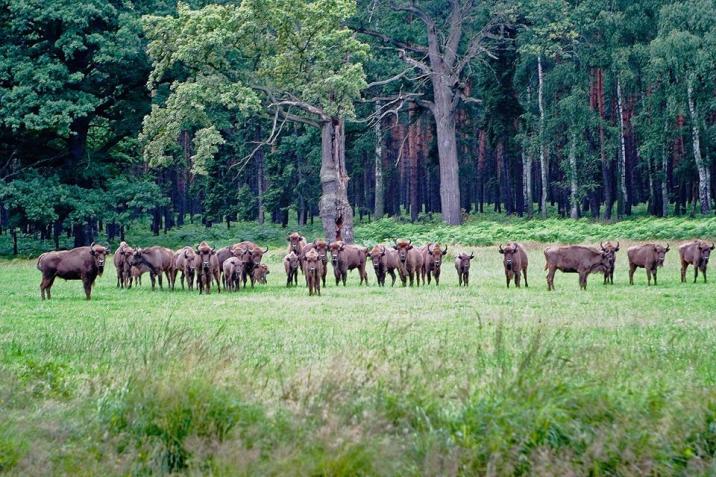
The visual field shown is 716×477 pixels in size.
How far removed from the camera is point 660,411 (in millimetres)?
8320

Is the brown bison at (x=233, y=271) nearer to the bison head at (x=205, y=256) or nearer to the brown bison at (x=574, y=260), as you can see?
the bison head at (x=205, y=256)

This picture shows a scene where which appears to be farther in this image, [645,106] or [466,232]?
[645,106]

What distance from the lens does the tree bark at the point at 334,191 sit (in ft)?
134

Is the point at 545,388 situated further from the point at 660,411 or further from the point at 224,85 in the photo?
the point at 224,85

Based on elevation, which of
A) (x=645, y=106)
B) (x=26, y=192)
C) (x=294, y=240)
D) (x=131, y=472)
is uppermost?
(x=645, y=106)

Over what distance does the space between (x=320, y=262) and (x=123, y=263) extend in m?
6.41

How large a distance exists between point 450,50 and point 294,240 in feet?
71.3

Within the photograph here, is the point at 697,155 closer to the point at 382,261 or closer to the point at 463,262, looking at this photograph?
the point at 382,261

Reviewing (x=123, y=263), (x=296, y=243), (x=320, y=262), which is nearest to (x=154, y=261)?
(x=123, y=263)

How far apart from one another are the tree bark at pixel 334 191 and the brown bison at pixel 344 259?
42.0ft

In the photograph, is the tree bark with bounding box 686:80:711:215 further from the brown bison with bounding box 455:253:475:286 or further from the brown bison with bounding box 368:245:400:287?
the brown bison with bounding box 455:253:475:286

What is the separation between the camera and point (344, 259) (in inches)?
1064

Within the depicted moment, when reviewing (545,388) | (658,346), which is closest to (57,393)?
(545,388)

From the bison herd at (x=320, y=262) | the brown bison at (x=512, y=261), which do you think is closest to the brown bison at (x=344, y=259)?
the bison herd at (x=320, y=262)
